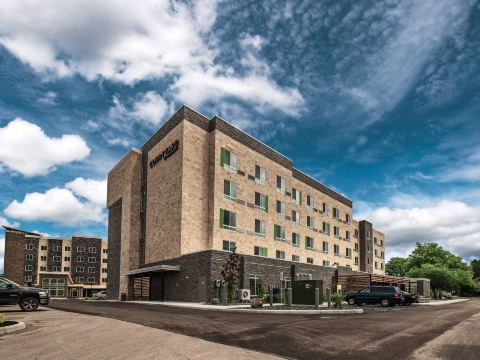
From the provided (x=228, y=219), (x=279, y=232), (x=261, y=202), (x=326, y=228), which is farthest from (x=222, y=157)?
(x=326, y=228)

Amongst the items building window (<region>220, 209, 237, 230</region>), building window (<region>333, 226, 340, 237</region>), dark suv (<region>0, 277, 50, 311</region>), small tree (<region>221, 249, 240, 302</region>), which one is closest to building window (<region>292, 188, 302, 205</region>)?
building window (<region>333, 226, 340, 237</region>)

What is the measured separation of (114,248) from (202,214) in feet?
66.4

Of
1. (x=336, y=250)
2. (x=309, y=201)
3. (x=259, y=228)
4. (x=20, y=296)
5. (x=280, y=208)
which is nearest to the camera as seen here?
(x=20, y=296)

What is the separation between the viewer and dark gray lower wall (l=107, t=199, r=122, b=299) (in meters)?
53.9

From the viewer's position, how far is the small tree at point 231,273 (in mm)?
34719

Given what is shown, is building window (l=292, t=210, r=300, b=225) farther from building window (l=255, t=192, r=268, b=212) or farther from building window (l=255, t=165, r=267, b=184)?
building window (l=255, t=165, r=267, b=184)

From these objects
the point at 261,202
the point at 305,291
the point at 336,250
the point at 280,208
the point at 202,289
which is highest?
the point at 261,202

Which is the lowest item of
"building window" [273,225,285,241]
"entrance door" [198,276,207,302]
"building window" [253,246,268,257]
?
"entrance door" [198,276,207,302]

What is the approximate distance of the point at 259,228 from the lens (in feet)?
155

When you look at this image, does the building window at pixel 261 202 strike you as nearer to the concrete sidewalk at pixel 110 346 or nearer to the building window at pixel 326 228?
the building window at pixel 326 228

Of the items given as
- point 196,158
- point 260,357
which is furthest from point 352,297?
point 260,357

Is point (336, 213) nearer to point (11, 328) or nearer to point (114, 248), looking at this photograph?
point (114, 248)

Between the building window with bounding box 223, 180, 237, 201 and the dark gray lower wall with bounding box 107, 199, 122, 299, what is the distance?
60.1 ft

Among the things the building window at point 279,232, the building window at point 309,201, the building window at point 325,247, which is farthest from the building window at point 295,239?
the building window at point 325,247
